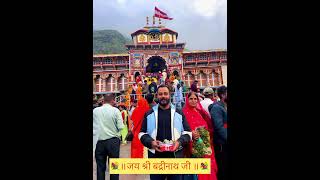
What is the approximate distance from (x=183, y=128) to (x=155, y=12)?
5.83ft

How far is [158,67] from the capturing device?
251 inches

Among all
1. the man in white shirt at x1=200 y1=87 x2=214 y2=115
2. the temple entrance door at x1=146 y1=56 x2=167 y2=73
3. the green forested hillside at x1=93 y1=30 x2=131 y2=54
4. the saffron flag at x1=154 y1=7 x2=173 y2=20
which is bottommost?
the man in white shirt at x1=200 y1=87 x2=214 y2=115

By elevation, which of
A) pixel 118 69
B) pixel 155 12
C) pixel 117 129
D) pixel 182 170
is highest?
pixel 155 12

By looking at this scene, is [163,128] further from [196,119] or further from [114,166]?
[114,166]

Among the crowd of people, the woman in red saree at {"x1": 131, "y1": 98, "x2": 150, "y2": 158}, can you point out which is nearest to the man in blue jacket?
the crowd of people

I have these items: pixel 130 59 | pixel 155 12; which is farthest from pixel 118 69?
pixel 155 12

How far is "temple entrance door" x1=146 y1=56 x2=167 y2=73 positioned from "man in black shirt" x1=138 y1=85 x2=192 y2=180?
0.91 metres

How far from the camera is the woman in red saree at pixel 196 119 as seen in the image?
555 centimetres

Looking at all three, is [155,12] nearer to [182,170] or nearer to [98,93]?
[98,93]

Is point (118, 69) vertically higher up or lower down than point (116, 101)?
higher up

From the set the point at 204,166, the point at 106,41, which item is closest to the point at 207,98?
the point at 204,166

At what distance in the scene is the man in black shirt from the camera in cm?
538

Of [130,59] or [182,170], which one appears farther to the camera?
[130,59]

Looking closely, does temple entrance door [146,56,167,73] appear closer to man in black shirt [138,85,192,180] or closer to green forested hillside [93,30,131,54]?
green forested hillside [93,30,131,54]
